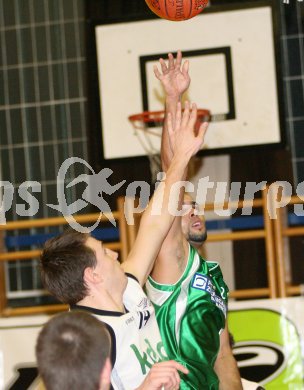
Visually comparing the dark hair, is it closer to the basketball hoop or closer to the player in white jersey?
the player in white jersey

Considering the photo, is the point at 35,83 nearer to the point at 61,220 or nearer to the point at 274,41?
the point at 61,220

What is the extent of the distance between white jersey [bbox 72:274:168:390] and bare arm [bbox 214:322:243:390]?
3.68 feet

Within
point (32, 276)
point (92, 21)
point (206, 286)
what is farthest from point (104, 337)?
point (32, 276)

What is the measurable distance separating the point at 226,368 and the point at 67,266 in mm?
1537

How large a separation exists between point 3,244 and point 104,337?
18.7ft

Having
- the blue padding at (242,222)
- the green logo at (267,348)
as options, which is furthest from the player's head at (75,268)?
the blue padding at (242,222)

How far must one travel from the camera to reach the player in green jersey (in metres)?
3.69

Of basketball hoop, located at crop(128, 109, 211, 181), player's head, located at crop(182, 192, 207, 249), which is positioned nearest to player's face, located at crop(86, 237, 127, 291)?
player's head, located at crop(182, 192, 207, 249)

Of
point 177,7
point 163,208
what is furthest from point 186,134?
point 177,7

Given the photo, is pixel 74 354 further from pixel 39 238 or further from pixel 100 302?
pixel 39 238

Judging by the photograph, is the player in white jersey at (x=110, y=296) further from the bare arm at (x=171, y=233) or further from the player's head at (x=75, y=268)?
the bare arm at (x=171, y=233)

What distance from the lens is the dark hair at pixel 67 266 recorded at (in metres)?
2.84

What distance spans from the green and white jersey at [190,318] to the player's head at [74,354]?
1.66 meters

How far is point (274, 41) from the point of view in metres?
7.37
